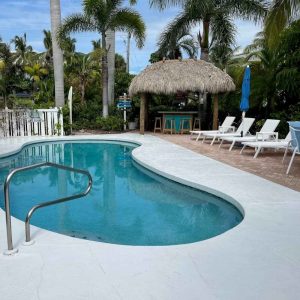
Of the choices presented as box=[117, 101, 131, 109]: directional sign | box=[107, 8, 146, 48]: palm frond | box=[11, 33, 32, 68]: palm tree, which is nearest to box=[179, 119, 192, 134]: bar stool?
box=[117, 101, 131, 109]: directional sign

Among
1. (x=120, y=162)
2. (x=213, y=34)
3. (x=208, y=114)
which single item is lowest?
(x=120, y=162)

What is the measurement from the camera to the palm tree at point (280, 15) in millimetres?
9289

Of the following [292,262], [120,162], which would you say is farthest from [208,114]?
[292,262]

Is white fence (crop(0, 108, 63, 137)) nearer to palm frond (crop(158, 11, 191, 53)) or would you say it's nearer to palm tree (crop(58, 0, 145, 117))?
palm tree (crop(58, 0, 145, 117))

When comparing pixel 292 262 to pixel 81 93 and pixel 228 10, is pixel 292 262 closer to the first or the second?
pixel 228 10

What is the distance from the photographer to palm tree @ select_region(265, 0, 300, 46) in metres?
9.29

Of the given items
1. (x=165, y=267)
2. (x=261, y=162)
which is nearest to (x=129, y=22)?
(x=261, y=162)

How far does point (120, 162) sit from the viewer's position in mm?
10227

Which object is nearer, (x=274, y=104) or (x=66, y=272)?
(x=66, y=272)

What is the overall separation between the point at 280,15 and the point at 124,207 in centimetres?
723

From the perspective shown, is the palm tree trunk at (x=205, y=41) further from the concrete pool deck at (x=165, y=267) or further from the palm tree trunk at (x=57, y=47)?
the concrete pool deck at (x=165, y=267)

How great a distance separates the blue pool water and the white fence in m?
5.73

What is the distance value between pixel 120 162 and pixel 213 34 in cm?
1057

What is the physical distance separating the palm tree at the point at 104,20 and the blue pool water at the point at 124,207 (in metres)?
8.72
